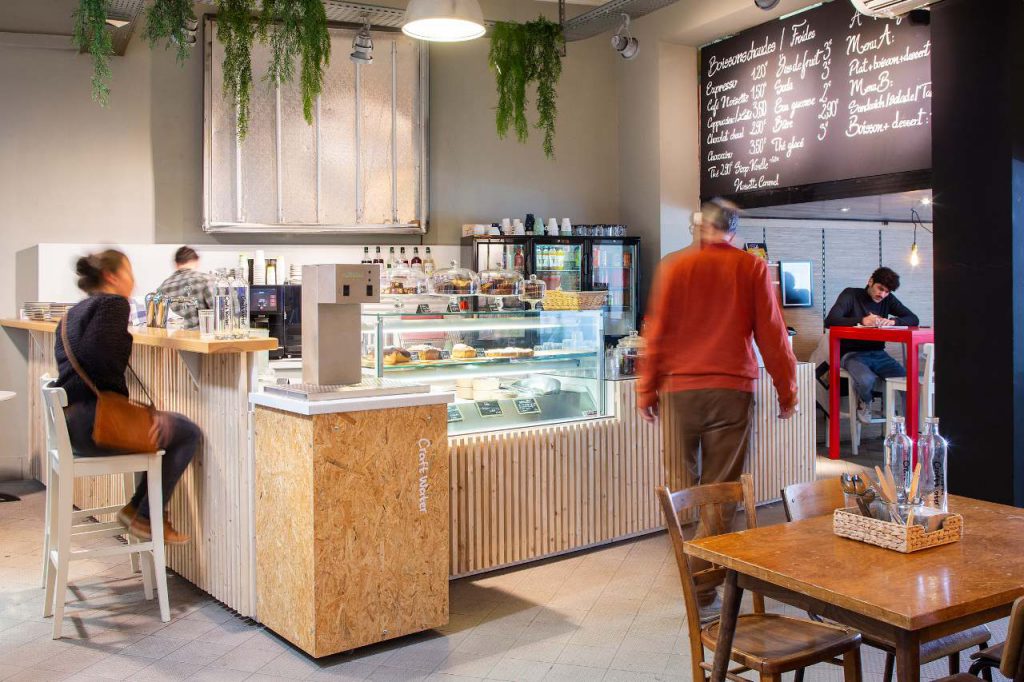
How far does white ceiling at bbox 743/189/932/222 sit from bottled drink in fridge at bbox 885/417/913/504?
5.80 metres

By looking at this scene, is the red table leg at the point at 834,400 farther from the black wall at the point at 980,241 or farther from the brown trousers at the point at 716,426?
the brown trousers at the point at 716,426

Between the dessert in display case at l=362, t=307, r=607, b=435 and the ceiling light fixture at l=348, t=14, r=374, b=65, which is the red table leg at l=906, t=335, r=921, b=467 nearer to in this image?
the dessert in display case at l=362, t=307, r=607, b=435

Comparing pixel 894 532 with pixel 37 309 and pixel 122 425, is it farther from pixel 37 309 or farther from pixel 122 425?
pixel 37 309

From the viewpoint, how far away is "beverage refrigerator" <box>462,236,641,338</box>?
27.6 feet

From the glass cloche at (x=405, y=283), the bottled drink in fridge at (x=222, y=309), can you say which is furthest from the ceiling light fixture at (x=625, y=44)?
the bottled drink in fridge at (x=222, y=309)

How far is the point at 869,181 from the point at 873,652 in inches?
164

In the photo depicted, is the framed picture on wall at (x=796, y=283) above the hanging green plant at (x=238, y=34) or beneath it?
beneath

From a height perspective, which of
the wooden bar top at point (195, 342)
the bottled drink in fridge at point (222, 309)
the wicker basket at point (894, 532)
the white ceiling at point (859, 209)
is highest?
the white ceiling at point (859, 209)

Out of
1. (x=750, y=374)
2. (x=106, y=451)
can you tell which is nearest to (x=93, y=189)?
(x=106, y=451)

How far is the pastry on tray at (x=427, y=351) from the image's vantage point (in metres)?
4.61

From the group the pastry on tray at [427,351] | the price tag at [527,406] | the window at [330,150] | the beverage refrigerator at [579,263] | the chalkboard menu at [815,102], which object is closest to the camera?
the pastry on tray at [427,351]

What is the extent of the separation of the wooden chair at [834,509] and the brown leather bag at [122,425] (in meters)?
2.82

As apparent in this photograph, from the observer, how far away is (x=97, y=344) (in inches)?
168

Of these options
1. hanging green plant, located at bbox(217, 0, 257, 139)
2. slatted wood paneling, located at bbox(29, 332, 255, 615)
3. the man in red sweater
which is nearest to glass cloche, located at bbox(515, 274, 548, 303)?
the man in red sweater
